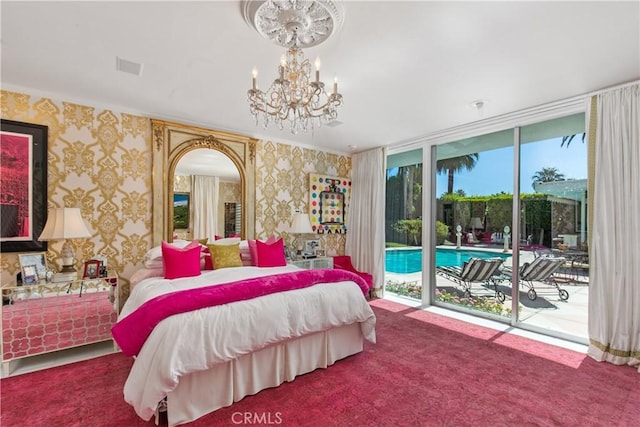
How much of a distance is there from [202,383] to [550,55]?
356cm

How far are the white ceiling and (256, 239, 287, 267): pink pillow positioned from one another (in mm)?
1689

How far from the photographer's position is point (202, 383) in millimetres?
2020

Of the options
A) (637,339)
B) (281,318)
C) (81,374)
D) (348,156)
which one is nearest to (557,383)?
(637,339)

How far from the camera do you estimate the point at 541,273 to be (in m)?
3.59

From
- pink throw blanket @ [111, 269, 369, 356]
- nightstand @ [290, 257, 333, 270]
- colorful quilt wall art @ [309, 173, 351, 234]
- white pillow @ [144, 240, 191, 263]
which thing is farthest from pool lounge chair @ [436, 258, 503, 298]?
white pillow @ [144, 240, 191, 263]

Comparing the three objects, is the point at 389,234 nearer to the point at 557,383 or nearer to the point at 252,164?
the point at 252,164

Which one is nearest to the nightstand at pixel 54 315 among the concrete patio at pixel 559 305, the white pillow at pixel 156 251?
the white pillow at pixel 156 251

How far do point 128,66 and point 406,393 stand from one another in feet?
11.5

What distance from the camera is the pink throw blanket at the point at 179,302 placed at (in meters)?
1.91

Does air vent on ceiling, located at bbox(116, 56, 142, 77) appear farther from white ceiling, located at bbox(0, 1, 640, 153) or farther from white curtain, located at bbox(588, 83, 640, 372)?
white curtain, located at bbox(588, 83, 640, 372)

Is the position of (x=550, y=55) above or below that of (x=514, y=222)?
above

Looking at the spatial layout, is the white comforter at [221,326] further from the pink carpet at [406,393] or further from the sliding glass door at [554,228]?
the sliding glass door at [554,228]

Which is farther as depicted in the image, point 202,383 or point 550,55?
point 550,55
